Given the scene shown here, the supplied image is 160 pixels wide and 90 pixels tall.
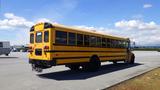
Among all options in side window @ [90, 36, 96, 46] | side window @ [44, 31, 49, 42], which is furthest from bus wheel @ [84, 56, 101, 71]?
side window @ [44, 31, 49, 42]

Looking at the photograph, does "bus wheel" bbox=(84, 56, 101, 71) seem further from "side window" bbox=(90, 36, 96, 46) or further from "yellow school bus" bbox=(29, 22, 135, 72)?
"side window" bbox=(90, 36, 96, 46)

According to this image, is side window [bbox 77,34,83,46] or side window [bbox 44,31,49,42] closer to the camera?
side window [bbox 44,31,49,42]

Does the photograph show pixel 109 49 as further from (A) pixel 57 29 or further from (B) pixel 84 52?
(A) pixel 57 29

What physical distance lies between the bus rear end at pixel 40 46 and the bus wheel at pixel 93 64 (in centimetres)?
329

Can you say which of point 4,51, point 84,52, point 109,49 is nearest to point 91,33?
point 84,52

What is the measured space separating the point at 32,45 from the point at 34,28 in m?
0.96

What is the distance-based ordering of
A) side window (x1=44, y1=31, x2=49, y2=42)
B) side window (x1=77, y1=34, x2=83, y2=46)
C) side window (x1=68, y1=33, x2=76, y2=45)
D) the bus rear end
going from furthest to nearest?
side window (x1=77, y1=34, x2=83, y2=46)
side window (x1=68, y1=33, x2=76, y2=45)
side window (x1=44, y1=31, x2=49, y2=42)
the bus rear end

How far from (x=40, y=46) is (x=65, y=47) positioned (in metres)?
1.32

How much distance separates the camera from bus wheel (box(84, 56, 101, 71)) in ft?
54.2

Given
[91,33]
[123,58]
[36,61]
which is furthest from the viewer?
[123,58]

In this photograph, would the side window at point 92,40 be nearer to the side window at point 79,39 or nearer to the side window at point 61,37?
the side window at point 79,39

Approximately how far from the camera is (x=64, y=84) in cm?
1141

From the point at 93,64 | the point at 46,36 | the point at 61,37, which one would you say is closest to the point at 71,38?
the point at 61,37

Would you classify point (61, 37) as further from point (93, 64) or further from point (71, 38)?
point (93, 64)
